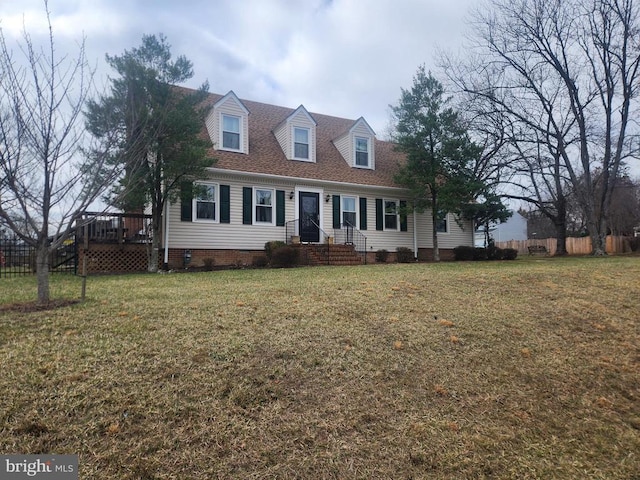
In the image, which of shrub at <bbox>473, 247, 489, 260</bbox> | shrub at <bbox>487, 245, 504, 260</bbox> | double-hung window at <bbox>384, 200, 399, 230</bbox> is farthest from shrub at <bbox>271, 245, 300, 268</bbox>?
shrub at <bbox>487, 245, 504, 260</bbox>

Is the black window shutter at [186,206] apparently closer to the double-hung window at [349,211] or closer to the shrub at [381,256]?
the double-hung window at [349,211]

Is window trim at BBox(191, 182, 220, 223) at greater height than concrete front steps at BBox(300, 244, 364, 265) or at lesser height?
greater

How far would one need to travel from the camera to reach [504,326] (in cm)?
495

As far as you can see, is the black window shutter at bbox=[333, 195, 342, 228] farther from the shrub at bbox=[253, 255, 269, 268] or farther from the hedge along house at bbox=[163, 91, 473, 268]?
the shrub at bbox=[253, 255, 269, 268]

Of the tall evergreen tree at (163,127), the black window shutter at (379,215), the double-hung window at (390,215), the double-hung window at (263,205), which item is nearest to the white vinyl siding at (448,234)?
the double-hung window at (390,215)

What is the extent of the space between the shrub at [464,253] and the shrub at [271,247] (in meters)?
8.17

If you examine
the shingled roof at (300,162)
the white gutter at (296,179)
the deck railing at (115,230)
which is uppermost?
the shingled roof at (300,162)

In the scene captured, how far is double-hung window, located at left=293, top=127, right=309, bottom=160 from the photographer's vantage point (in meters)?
15.9

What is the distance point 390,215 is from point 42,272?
13.7 meters

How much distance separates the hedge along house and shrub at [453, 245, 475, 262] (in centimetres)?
82

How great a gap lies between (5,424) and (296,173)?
42.8 ft

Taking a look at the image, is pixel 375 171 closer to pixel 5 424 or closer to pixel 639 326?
pixel 639 326

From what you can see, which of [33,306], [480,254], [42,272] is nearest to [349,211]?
[480,254]

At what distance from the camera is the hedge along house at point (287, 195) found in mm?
13445
